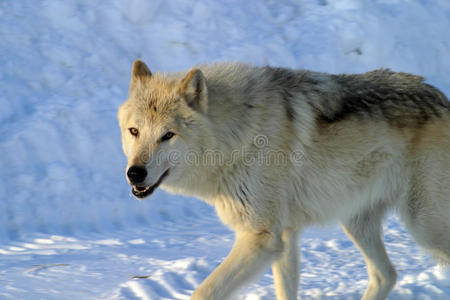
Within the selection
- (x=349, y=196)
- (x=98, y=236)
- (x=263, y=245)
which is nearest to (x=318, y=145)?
(x=349, y=196)

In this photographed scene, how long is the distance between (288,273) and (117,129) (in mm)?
3848

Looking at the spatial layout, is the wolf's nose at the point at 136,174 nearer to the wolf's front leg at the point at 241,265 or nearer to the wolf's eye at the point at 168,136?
the wolf's eye at the point at 168,136

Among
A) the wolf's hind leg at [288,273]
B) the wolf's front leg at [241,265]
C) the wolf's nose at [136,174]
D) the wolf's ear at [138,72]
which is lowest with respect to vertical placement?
the wolf's hind leg at [288,273]

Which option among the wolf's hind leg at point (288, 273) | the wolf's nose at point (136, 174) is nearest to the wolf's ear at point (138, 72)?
the wolf's nose at point (136, 174)

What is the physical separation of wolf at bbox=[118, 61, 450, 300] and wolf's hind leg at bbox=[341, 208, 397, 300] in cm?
1

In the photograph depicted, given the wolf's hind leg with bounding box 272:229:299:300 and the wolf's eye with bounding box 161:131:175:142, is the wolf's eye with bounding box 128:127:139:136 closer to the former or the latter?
the wolf's eye with bounding box 161:131:175:142

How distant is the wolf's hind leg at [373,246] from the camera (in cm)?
421

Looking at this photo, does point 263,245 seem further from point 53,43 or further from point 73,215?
point 53,43

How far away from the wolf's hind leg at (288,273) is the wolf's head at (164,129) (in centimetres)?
107

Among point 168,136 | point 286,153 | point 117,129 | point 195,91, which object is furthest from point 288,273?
point 117,129

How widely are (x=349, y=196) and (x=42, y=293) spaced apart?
8.31ft

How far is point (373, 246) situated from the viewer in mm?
4316

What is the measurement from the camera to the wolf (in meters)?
3.51

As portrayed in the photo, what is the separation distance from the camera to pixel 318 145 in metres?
3.82
